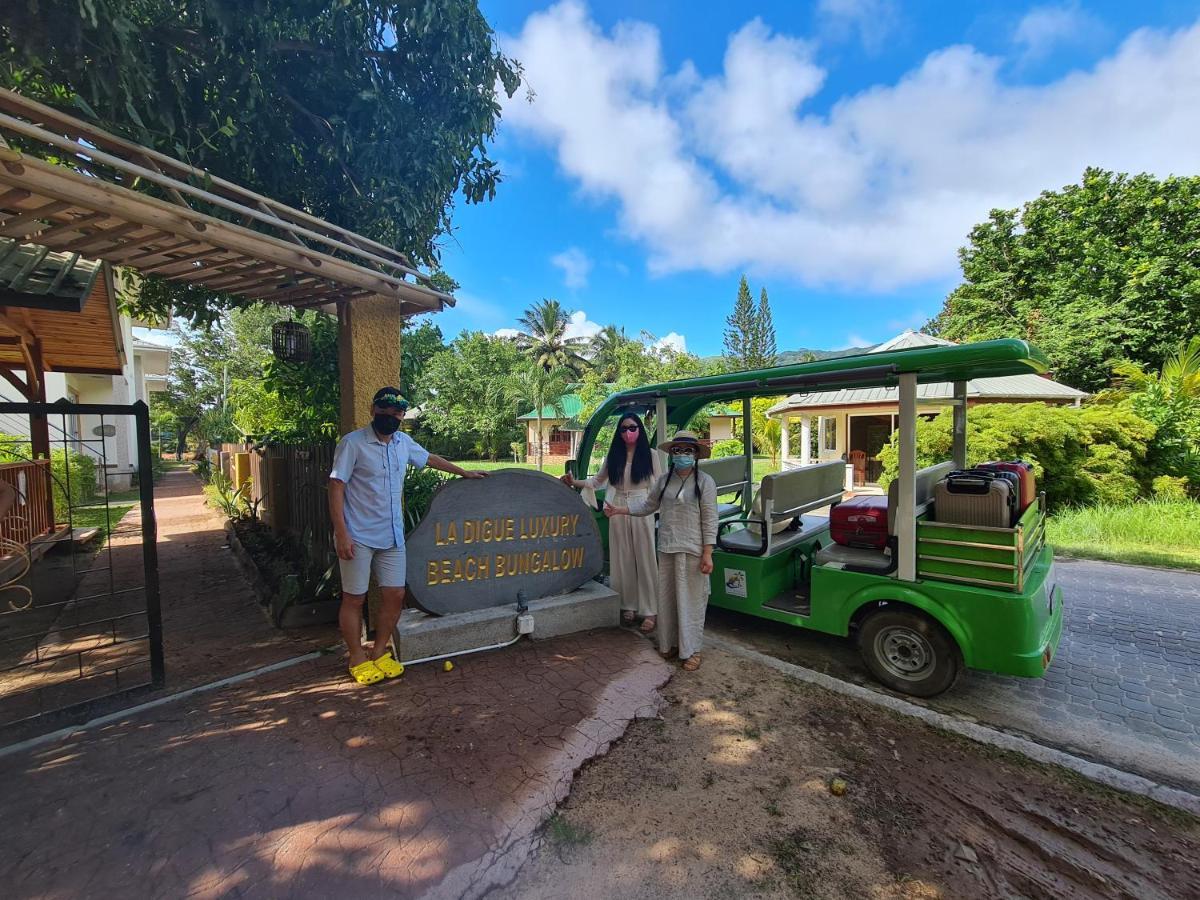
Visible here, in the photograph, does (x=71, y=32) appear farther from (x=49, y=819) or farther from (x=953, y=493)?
(x=953, y=493)

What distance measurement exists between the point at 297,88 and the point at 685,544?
216 inches

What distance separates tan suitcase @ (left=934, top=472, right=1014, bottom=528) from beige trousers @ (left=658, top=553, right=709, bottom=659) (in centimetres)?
166

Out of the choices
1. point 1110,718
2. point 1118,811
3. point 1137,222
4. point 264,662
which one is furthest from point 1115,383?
point 264,662

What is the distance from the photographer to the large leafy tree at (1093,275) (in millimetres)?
17969

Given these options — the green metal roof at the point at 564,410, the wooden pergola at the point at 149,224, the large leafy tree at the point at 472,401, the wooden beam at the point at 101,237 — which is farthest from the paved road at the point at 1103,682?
the large leafy tree at the point at 472,401

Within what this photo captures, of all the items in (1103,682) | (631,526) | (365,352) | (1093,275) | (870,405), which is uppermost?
(1093,275)

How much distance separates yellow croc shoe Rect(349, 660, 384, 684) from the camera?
3.61 metres

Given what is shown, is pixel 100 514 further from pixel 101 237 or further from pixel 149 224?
pixel 149 224

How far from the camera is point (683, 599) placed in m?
3.98

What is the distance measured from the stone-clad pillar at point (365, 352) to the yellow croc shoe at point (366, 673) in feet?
6.01

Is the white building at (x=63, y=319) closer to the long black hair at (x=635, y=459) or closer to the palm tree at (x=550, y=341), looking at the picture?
the long black hair at (x=635, y=459)

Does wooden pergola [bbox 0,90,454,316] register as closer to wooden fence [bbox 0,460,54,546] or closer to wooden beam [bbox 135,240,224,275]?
wooden beam [bbox 135,240,224,275]

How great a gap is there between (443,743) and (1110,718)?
4.08 metres

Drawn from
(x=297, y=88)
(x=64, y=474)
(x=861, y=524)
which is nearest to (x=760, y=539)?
(x=861, y=524)
